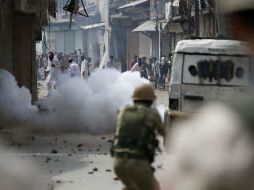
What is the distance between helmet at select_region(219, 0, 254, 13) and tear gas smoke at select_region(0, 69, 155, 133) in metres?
12.3

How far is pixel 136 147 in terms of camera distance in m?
4.95

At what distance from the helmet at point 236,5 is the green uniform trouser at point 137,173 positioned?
9.64 feet

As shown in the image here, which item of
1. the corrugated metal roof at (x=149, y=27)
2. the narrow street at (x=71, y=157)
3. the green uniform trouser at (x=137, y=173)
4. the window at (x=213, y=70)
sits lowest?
the narrow street at (x=71, y=157)

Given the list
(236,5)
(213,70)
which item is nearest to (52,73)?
(213,70)

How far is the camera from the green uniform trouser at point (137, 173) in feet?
16.2

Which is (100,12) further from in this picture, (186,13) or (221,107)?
(221,107)

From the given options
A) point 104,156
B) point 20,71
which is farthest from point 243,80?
point 20,71

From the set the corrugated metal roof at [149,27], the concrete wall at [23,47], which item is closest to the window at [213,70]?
the concrete wall at [23,47]

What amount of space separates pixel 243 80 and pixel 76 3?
11551mm

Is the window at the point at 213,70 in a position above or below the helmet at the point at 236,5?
below

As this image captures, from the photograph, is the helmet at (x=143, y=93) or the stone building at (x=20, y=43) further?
the stone building at (x=20, y=43)

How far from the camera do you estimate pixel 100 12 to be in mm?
53750

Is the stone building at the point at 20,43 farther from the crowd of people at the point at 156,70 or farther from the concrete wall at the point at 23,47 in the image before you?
the crowd of people at the point at 156,70

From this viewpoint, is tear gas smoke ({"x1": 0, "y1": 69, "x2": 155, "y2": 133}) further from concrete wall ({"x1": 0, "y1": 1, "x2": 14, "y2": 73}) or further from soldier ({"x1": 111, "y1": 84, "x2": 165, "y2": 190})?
soldier ({"x1": 111, "y1": 84, "x2": 165, "y2": 190})
